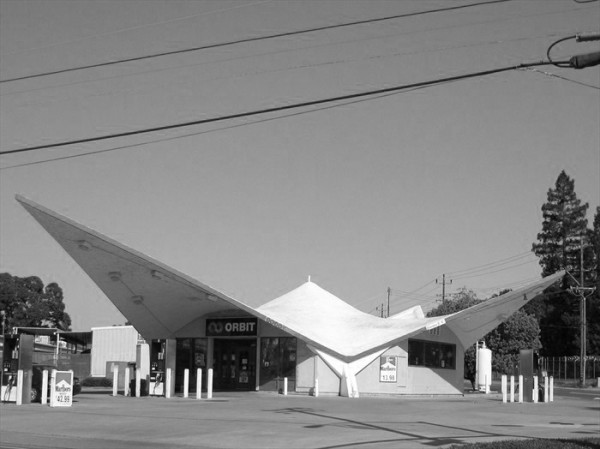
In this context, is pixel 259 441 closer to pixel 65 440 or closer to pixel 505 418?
pixel 65 440

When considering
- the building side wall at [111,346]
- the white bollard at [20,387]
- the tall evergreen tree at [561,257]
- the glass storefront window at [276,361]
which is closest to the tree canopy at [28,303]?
the building side wall at [111,346]

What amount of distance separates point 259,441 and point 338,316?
2560cm

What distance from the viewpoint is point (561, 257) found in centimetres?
9719

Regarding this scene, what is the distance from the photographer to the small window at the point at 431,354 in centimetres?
4003

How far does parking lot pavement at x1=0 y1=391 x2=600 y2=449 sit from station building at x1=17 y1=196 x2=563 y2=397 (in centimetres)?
652

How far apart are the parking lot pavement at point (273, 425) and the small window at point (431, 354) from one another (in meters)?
10.2

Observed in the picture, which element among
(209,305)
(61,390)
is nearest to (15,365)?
(61,390)

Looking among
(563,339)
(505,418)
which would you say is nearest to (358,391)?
(505,418)

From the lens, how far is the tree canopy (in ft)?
314

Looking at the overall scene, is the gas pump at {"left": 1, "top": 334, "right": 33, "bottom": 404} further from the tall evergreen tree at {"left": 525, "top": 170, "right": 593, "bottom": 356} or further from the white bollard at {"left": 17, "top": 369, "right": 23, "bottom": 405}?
the tall evergreen tree at {"left": 525, "top": 170, "right": 593, "bottom": 356}

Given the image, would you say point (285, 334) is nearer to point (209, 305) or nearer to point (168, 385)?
point (209, 305)

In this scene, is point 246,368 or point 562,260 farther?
point 562,260

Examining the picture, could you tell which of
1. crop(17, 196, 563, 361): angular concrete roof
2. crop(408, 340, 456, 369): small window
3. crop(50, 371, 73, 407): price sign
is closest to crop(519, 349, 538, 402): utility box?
crop(17, 196, 563, 361): angular concrete roof

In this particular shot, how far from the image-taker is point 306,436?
18.1m
